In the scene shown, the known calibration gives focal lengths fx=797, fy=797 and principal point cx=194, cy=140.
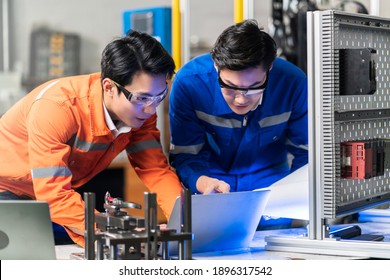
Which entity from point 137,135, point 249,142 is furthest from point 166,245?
point 249,142

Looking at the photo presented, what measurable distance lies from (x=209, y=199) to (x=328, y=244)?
452mm

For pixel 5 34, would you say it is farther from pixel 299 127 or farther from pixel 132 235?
pixel 132 235

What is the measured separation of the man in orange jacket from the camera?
275 cm

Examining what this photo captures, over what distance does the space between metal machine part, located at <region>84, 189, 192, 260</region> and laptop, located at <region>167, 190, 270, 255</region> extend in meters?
0.21

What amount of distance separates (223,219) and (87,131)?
0.69 meters

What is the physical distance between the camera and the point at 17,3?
7.70 meters

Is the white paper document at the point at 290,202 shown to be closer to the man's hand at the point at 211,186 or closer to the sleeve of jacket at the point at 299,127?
the man's hand at the point at 211,186

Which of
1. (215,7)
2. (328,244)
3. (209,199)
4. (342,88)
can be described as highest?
(215,7)

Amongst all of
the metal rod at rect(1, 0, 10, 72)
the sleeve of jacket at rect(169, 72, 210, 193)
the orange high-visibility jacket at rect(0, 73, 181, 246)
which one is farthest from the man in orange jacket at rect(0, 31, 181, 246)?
the metal rod at rect(1, 0, 10, 72)

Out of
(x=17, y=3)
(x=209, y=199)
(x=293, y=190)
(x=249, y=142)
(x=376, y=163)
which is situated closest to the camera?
(x=209, y=199)

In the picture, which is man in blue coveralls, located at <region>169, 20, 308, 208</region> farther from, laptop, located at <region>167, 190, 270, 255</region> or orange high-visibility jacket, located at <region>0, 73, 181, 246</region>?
laptop, located at <region>167, 190, 270, 255</region>

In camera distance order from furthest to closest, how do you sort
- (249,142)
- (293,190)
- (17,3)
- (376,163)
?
(17,3)
(249,142)
(293,190)
(376,163)

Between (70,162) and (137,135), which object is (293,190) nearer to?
(137,135)

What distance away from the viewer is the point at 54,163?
108 inches
